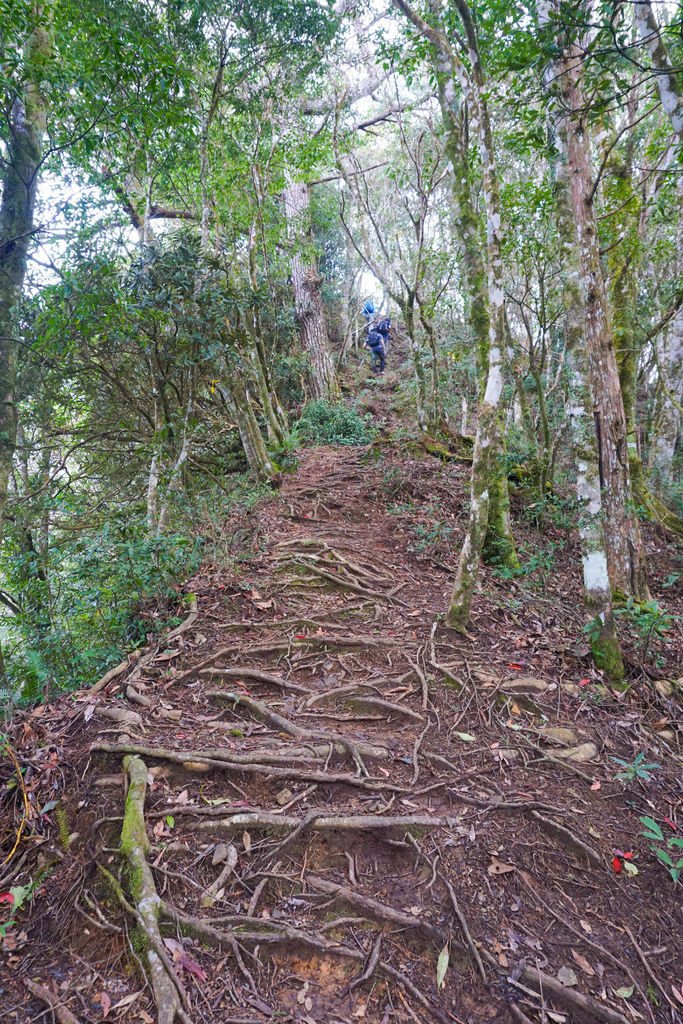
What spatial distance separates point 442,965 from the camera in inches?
102

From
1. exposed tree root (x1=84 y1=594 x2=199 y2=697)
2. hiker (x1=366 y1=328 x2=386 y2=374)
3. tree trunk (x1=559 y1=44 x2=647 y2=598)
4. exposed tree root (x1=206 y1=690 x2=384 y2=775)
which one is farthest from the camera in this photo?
hiker (x1=366 y1=328 x2=386 y2=374)

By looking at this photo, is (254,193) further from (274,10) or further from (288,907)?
(288,907)

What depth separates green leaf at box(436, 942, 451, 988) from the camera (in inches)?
99.7

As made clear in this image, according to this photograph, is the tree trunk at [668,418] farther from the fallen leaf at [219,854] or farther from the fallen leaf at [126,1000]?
the fallen leaf at [126,1000]

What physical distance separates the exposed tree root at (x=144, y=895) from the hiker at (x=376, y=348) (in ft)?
54.6

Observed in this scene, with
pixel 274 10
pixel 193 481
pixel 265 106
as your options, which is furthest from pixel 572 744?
pixel 265 106

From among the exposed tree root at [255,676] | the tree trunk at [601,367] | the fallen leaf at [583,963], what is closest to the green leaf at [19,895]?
the exposed tree root at [255,676]

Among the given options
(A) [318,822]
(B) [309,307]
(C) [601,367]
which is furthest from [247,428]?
(B) [309,307]

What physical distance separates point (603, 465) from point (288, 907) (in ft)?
14.8

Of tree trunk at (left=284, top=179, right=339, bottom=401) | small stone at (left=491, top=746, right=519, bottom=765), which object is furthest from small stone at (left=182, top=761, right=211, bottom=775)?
tree trunk at (left=284, top=179, right=339, bottom=401)

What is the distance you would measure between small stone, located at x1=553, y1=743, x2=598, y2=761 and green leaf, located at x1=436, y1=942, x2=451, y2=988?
1692mm

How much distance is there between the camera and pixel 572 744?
4.05 metres

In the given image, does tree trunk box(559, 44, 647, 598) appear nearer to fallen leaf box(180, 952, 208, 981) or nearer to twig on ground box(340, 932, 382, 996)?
twig on ground box(340, 932, 382, 996)

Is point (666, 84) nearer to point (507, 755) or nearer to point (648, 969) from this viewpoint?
point (507, 755)
